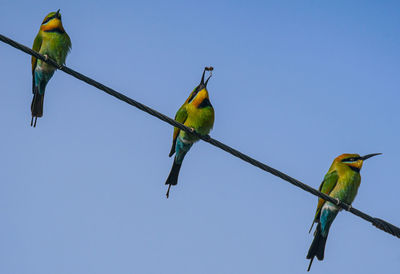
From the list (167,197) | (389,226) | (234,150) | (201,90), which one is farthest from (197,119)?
(389,226)

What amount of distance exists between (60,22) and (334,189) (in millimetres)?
3039

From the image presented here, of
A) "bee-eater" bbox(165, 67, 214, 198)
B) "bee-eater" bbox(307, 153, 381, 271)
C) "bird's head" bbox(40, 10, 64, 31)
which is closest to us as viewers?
"bee-eater" bbox(307, 153, 381, 271)

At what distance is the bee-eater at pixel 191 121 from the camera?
5.23 m

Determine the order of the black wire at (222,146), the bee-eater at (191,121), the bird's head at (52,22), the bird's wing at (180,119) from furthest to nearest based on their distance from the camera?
the bird's head at (52,22), the bird's wing at (180,119), the bee-eater at (191,121), the black wire at (222,146)

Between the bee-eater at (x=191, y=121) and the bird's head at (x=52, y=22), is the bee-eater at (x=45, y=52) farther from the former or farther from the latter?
the bee-eater at (x=191, y=121)

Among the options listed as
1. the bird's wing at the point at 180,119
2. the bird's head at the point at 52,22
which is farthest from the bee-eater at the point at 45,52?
the bird's wing at the point at 180,119

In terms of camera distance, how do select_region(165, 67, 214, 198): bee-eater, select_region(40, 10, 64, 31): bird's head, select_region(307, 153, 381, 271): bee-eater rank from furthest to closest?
select_region(40, 10, 64, 31): bird's head → select_region(165, 67, 214, 198): bee-eater → select_region(307, 153, 381, 271): bee-eater

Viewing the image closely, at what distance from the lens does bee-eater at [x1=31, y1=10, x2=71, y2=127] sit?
17.3 ft

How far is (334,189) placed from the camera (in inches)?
207

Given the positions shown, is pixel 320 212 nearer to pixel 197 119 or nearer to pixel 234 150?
pixel 197 119

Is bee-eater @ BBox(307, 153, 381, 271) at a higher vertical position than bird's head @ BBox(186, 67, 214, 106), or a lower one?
lower

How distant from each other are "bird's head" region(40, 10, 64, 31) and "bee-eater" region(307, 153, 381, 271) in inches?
114

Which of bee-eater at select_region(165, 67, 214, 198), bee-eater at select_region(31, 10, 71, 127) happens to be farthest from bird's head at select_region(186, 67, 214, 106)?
bee-eater at select_region(31, 10, 71, 127)

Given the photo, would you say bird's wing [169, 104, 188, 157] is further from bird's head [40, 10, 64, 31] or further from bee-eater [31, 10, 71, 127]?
bird's head [40, 10, 64, 31]
